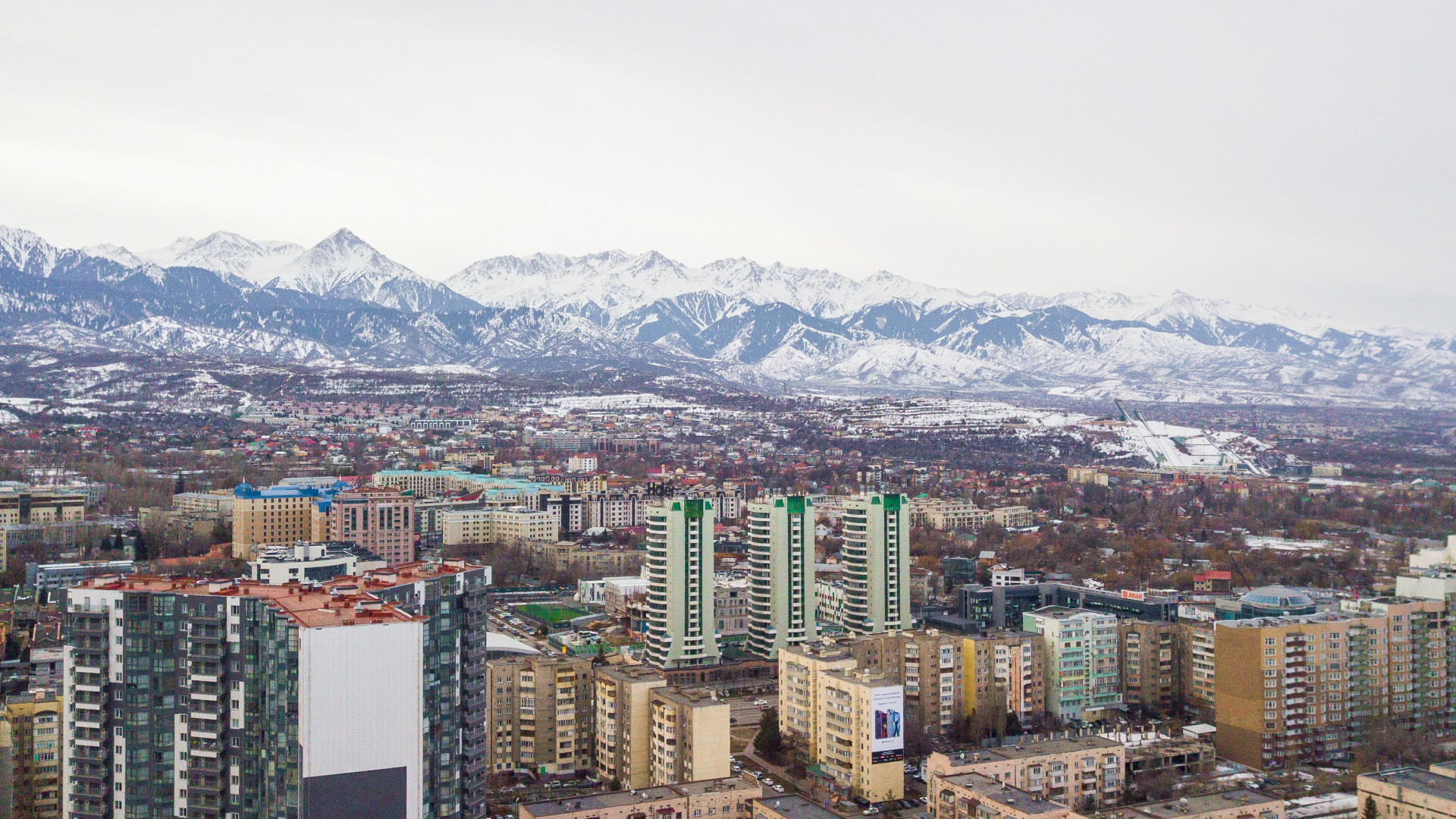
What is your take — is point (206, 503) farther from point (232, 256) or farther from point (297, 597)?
point (232, 256)

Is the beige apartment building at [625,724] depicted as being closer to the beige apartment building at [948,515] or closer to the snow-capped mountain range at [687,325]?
the beige apartment building at [948,515]

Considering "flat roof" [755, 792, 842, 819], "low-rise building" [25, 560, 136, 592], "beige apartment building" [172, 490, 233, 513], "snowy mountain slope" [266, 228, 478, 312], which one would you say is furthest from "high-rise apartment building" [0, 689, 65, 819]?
"snowy mountain slope" [266, 228, 478, 312]

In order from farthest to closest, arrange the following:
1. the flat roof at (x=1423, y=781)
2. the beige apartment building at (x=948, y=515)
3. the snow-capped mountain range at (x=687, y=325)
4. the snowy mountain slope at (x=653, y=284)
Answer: the snowy mountain slope at (x=653, y=284)
the snow-capped mountain range at (x=687, y=325)
the beige apartment building at (x=948, y=515)
the flat roof at (x=1423, y=781)

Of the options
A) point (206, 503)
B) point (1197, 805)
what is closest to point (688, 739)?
point (1197, 805)

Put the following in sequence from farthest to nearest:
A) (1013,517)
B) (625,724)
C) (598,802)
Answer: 1. (1013,517)
2. (625,724)
3. (598,802)

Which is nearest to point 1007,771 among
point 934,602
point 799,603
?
point 799,603

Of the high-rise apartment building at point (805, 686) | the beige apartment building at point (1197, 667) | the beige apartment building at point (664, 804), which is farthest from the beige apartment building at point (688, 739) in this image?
the beige apartment building at point (1197, 667)
